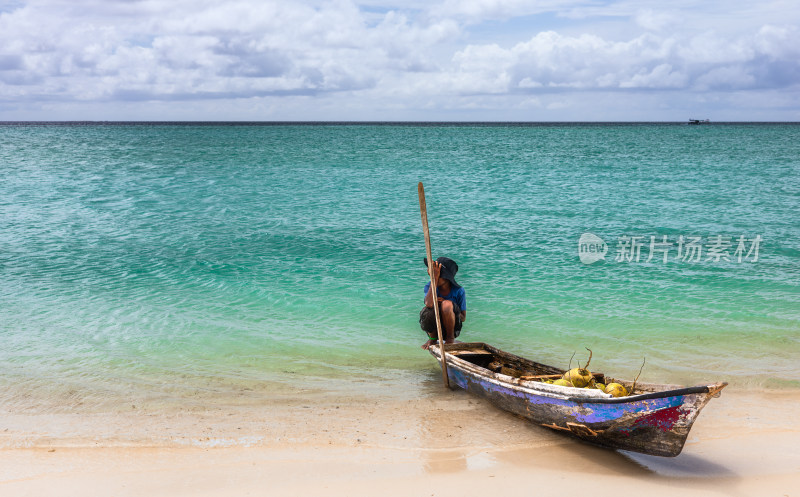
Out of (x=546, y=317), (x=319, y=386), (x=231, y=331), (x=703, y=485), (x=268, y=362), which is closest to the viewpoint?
(x=703, y=485)

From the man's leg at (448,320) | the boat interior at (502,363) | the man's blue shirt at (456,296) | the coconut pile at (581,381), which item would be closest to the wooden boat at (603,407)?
the boat interior at (502,363)

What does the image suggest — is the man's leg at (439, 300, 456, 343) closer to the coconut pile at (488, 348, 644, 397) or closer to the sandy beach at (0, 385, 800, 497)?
the sandy beach at (0, 385, 800, 497)

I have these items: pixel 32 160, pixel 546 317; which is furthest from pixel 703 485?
pixel 32 160

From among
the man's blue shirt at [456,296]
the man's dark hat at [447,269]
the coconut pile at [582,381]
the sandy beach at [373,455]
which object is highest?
the man's dark hat at [447,269]

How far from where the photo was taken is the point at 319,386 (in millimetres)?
7070

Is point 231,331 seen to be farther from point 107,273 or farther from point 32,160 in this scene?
point 32,160

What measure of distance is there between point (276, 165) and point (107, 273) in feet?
75.1

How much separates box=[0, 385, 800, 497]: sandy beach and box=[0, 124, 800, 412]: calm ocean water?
2.25 feet

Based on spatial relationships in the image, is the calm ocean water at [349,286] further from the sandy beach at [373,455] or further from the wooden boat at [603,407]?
the wooden boat at [603,407]

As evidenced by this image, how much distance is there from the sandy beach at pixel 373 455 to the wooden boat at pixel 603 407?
8.6 inches

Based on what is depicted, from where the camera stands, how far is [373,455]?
5.42m

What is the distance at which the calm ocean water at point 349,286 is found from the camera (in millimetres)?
7586

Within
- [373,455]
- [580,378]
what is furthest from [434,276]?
[373,455]

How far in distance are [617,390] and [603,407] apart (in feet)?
0.98
